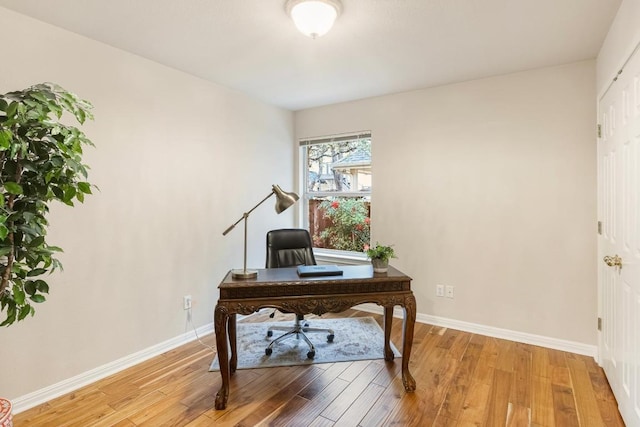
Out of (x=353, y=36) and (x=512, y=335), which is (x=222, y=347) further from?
(x=512, y=335)

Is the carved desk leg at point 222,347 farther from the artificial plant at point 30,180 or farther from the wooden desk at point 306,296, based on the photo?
the artificial plant at point 30,180

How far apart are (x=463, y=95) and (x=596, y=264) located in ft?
5.97

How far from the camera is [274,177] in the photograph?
404cm

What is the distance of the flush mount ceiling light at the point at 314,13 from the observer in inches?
74.3

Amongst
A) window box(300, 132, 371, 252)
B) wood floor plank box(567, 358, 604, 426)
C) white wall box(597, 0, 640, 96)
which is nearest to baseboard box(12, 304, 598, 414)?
wood floor plank box(567, 358, 604, 426)

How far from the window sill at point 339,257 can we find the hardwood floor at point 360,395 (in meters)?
1.39

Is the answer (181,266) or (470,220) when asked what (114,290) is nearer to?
(181,266)

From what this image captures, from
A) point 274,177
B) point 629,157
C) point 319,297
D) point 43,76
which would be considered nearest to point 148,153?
point 43,76

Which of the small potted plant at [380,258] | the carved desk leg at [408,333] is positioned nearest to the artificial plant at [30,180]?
the small potted plant at [380,258]

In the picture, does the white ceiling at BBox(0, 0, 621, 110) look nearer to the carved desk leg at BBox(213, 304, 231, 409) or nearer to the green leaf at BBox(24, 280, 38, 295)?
the green leaf at BBox(24, 280, 38, 295)

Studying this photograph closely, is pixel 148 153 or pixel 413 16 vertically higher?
pixel 413 16

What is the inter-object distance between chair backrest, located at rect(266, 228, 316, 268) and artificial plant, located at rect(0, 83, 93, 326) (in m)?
1.76

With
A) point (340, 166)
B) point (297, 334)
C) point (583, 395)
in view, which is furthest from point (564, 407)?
point (340, 166)

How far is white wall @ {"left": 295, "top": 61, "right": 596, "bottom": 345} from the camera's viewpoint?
109 inches
